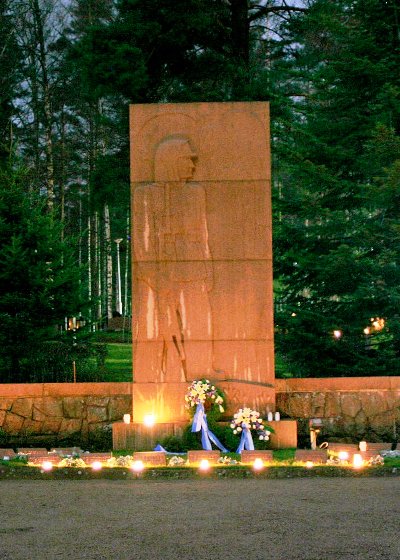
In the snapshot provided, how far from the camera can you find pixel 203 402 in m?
11.0

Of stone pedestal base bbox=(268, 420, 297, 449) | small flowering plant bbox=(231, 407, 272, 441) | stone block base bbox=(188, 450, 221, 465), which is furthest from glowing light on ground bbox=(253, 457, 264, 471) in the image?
stone pedestal base bbox=(268, 420, 297, 449)

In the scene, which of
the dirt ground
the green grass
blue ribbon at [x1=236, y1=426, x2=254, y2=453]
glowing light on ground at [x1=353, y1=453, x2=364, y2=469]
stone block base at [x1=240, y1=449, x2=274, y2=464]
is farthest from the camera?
the green grass

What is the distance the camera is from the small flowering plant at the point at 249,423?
421 inches

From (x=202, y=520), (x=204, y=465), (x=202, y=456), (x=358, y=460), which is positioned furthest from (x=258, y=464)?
(x=202, y=520)

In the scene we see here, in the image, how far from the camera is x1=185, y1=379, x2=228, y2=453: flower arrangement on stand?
10.8 m

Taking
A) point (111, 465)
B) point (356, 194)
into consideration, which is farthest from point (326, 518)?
point (356, 194)

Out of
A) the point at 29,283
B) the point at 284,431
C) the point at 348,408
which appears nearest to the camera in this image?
the point at 284,431

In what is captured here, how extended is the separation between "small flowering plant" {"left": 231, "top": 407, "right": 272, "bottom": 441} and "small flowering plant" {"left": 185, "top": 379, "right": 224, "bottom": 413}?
0.30 metres

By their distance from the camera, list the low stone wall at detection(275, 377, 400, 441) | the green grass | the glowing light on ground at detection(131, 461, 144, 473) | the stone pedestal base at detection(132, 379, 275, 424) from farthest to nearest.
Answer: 1. the green grass
2. the low stone wall at detection(275, 377, 400, 441)
3. the stone pedestal base at detection(132, 379, 275, 424)
4. the glowing light on ground at detection(131, 461, 144, 473)

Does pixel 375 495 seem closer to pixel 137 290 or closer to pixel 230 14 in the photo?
pixel 137 290

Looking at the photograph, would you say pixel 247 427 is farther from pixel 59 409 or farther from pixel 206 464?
pixel 59 409

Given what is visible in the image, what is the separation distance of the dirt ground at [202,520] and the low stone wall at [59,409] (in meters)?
3.23

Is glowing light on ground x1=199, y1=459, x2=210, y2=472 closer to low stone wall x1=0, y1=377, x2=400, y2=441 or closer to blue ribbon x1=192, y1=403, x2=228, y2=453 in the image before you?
blue ribbon x1=192, y1=403, x2=228, y2=453

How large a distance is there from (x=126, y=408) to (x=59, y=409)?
2.98ft
